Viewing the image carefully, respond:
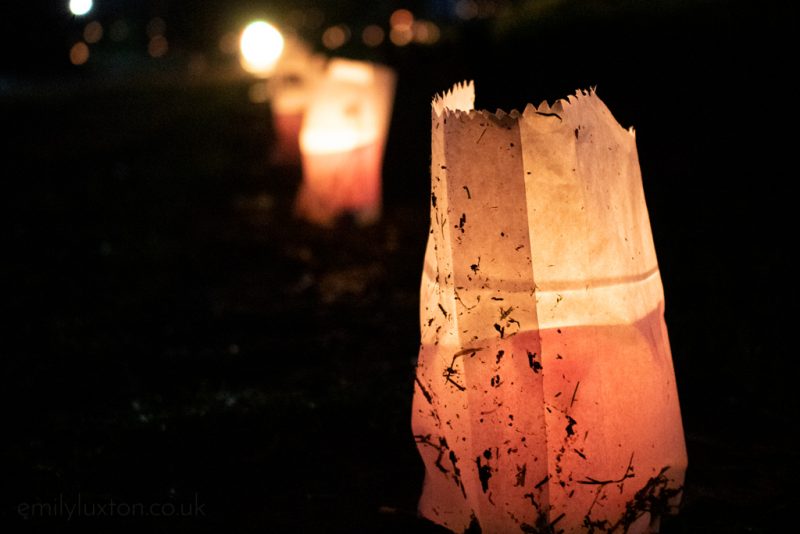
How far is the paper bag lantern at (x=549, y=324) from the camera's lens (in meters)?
2.52

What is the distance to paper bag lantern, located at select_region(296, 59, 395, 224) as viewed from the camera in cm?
859

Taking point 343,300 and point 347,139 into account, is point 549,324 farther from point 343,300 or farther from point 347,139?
point 347,139

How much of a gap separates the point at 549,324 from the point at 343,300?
3892mm

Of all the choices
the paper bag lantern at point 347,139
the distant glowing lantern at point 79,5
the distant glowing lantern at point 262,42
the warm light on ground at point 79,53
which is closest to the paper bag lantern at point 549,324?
the distant glowing lantern at point 79,5

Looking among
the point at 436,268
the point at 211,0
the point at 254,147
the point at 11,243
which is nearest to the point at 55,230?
the point at 11,243

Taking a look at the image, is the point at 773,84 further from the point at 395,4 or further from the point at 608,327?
the point at 395,4

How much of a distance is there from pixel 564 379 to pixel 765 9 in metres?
5.00

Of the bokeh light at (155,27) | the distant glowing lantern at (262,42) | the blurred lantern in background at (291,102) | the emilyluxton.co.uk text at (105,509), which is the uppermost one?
the bokeh light at (155,27)

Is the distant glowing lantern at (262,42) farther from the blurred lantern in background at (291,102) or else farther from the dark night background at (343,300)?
the dark night background at (343,300)

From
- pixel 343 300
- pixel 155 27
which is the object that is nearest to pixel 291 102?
pixel 343 300

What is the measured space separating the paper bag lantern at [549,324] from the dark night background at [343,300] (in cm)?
49

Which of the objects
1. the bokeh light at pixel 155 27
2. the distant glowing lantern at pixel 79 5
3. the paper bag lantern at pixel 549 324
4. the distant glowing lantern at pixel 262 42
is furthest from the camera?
the bokeh light at pixel 155 27

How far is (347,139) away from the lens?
880 centimetres

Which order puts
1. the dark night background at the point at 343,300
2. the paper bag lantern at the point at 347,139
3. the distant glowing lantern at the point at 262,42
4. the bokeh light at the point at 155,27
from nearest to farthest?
1. the dark night background at the point at 343,300
2. the paper bag lantern at the point at 347,139
3. the distant glowing lantern at the point at 262,42
4. the bokeh light at the point at 155,27
